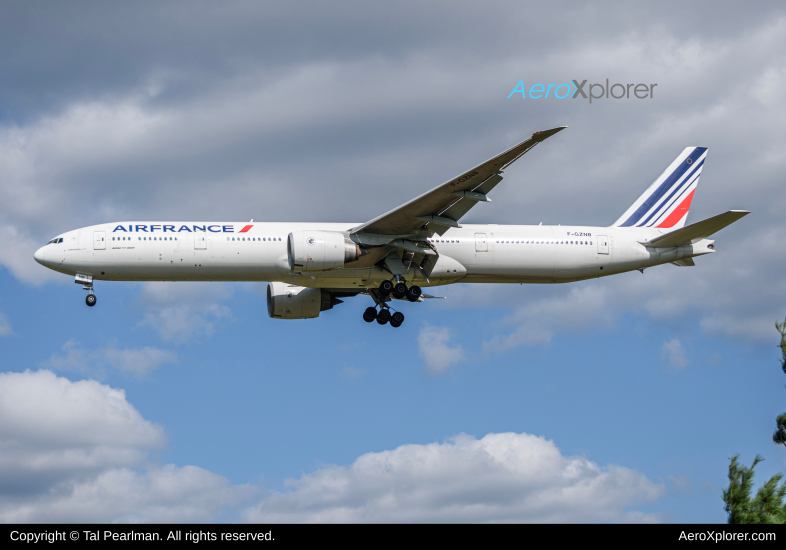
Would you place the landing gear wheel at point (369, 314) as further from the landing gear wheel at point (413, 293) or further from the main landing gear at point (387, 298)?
the landing gear wheel at point (413, 293)

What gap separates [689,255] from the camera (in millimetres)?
42875

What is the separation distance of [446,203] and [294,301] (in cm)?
1178

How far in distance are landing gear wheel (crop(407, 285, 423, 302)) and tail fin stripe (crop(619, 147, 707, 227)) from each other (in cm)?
1155

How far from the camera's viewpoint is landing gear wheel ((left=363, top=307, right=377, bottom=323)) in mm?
42812

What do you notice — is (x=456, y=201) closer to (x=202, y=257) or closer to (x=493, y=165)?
(x=493, y=165)

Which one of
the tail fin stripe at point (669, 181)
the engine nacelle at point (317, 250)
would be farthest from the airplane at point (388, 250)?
the tail fin stripe at point (669, 181)

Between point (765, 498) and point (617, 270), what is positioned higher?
point (617, 270)

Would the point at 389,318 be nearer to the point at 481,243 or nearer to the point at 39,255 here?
the point at 481,243

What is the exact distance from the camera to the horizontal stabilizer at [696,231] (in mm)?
38603

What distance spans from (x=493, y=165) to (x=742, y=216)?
11.5m

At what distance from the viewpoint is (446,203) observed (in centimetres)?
3709

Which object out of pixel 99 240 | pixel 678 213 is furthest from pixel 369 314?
pixel 678 213

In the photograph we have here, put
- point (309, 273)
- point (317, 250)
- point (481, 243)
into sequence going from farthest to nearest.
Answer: point (481, 243) < point (309, 273) < point (317, 250)
